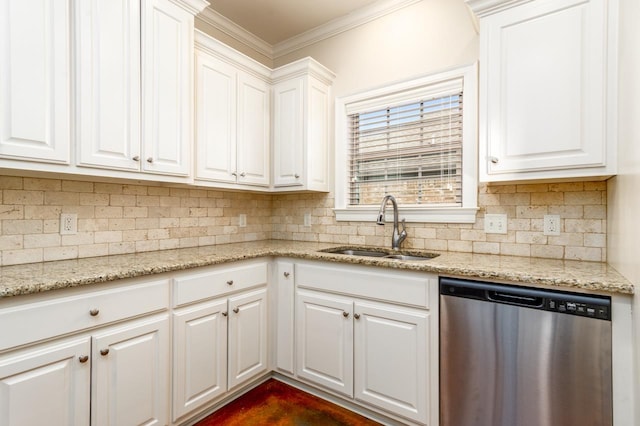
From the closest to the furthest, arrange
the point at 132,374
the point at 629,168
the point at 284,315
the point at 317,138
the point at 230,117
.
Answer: the point at 629,168 < the point at 132,374 < the point at 284,315 < the point at 230,117 < the point at 317,138

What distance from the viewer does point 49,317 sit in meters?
1.27

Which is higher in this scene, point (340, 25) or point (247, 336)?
point (340, 25)

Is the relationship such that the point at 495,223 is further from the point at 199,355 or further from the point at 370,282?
the point at 199,355

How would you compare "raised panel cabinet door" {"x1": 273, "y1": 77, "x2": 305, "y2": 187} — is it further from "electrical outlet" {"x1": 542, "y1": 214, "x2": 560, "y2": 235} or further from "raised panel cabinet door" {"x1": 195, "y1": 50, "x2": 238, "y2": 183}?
"electrical outlet" {"x1": 542, "y1": 214, "x2": 560, "y2": 235}

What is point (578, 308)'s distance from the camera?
1.31m

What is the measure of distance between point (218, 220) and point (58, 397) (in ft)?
5.11

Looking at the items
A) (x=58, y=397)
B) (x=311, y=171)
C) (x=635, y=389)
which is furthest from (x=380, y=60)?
(x=58, y=397)

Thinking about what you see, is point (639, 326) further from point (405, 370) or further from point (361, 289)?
point (361, 289)

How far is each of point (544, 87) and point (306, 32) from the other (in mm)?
2068

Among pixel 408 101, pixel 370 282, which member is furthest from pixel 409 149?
pixel 370 282

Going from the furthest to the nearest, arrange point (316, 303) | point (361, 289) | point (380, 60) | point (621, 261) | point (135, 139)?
point (380, 60)
point (316, 303)
point (361, 289)
point (135, 139)
point (621, 261)

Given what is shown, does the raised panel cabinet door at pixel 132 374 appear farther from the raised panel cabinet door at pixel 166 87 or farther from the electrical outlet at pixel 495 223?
the electrical outlet at pixel 495 223

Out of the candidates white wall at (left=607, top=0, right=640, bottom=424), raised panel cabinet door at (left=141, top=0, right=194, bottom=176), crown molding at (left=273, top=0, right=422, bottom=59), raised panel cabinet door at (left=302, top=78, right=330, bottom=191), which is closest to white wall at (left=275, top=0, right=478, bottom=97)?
crown molding at (left=273, top=0, right=422, bottom=59)

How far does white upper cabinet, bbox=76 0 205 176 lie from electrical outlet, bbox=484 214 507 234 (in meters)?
1.96
